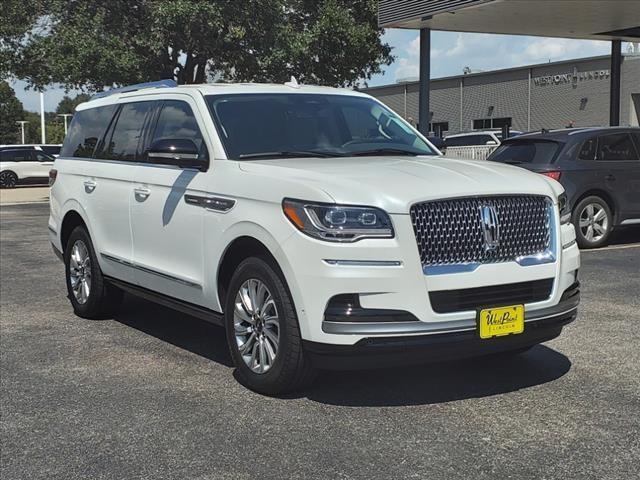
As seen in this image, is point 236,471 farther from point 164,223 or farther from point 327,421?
point 164,223

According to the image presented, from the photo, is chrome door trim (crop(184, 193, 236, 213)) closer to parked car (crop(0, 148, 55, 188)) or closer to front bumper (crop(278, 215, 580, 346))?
front bumper (crop(278, 215, 580, 346))

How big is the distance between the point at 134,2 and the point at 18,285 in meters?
15.8

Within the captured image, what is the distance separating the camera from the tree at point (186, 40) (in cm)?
2083

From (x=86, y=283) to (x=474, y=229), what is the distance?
12.9 feet

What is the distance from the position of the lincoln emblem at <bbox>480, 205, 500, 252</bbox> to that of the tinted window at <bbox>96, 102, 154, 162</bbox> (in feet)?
9.82

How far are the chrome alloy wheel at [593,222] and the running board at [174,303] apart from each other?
693cm

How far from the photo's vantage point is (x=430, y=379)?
4938 mm

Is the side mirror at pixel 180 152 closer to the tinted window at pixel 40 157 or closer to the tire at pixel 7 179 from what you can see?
the tire at pixel 7 179

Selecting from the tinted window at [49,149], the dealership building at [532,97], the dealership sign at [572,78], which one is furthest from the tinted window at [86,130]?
A: the dealership sign at [572,78]

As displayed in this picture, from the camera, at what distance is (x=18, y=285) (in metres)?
8.73

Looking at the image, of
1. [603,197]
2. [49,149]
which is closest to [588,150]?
[603,197]

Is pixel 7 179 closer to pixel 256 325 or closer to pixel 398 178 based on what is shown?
pixel 256 325

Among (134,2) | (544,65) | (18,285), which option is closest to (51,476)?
(18,285)

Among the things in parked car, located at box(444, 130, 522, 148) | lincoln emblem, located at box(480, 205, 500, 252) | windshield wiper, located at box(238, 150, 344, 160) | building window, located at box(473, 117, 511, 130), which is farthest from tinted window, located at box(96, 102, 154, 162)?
building window, located at box(473, 117, 511, 130)
